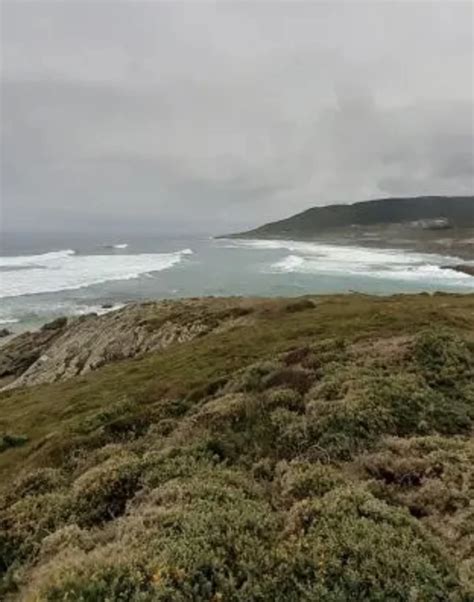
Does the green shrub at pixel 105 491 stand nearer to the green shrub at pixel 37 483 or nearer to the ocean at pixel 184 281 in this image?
the green shrub at pixel 37 483

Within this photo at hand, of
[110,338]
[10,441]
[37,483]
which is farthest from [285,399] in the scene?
[110,338]

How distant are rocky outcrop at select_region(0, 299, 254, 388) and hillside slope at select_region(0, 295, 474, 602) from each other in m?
20.4

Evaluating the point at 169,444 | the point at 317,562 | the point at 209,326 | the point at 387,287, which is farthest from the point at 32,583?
the point at 387,287

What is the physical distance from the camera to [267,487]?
1010 cm

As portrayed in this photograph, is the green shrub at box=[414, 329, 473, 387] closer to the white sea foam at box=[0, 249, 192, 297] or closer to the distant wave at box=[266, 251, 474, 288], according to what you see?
the white sea foam at box=[0, 249, 192, 297]

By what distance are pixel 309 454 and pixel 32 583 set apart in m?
5.36

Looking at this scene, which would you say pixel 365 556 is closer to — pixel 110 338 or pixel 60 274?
pixel 110 338

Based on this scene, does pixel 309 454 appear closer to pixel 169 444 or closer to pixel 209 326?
pixel 169 444

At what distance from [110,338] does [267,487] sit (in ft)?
113

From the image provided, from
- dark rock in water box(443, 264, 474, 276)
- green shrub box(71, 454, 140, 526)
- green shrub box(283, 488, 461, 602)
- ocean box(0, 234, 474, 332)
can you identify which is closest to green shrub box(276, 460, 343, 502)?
green shrub box(283, 488, 461, 602)

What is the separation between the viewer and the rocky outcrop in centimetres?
4034

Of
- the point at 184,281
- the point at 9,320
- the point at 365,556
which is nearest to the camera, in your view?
the point at 365,556

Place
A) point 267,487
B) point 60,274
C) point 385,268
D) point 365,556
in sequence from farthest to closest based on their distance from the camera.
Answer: point 385,268 → point 60,274 → point 267,487 → point 365,556

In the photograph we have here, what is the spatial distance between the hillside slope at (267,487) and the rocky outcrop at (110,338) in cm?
2045
